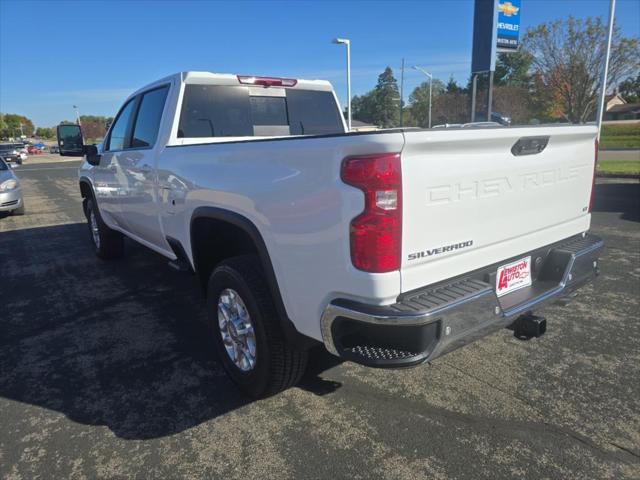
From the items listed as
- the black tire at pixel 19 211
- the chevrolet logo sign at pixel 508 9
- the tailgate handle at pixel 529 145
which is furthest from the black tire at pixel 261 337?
the chevrolet logo sign at pixel 508 9

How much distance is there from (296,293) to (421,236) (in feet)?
2.28

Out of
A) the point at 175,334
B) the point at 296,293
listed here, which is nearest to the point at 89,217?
the point at 175,334

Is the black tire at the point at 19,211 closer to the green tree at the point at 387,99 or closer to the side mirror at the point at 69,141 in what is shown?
the side mirror at the point at 69,141

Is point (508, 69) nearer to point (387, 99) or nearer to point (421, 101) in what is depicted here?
point (387, 99)

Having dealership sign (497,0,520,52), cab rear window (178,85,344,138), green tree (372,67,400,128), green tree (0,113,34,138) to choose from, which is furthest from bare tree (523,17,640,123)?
green tree (0,113,34,138)

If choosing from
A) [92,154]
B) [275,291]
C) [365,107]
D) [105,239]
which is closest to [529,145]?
[275,291]

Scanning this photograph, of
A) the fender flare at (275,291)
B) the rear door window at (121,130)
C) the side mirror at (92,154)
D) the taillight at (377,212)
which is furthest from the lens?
the side mirror at (92,154)

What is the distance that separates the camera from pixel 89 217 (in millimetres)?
6715

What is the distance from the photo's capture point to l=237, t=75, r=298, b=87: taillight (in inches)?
168

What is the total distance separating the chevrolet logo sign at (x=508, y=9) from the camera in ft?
41.9

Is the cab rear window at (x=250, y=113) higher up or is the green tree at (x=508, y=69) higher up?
the green tree at (x=508, y=69)

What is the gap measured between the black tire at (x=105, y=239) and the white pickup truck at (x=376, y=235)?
2.67 meters

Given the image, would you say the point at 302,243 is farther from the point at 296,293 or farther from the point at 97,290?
the point at 97,290

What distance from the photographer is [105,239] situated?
6.14 metres
